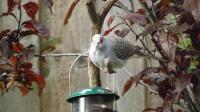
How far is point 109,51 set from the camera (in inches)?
57.2

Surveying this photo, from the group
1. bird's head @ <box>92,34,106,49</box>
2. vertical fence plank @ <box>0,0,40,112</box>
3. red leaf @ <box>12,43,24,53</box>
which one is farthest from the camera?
vertical fence plank @ <box>0,0,40,112</box>

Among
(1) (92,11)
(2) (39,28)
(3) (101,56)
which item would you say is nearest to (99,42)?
(3) (101,56)

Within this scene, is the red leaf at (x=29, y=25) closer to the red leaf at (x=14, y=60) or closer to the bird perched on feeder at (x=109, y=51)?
the red leaf at (x=14, y=60)

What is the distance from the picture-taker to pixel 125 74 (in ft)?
6.95

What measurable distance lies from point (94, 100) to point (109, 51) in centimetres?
17

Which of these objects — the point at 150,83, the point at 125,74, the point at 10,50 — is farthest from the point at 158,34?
the point at 125,74

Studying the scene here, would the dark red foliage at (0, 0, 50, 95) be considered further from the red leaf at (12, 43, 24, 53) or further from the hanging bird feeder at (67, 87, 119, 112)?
the hanging bird feeder at (67, 87, 119, 112)

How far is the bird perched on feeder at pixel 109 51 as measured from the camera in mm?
1438

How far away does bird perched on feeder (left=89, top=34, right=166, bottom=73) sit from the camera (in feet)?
4.72

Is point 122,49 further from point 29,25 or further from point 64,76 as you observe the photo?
point 64,76

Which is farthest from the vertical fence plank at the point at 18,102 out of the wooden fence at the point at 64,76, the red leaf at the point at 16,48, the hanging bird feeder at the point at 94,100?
the hanging bird feeder at the point at 94,100

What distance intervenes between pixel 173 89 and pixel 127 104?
620 mm

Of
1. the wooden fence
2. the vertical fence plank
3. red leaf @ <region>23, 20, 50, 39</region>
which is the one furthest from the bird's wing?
the vertical fence plank

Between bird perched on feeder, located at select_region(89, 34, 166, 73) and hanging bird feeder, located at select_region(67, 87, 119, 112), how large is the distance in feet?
0.28
